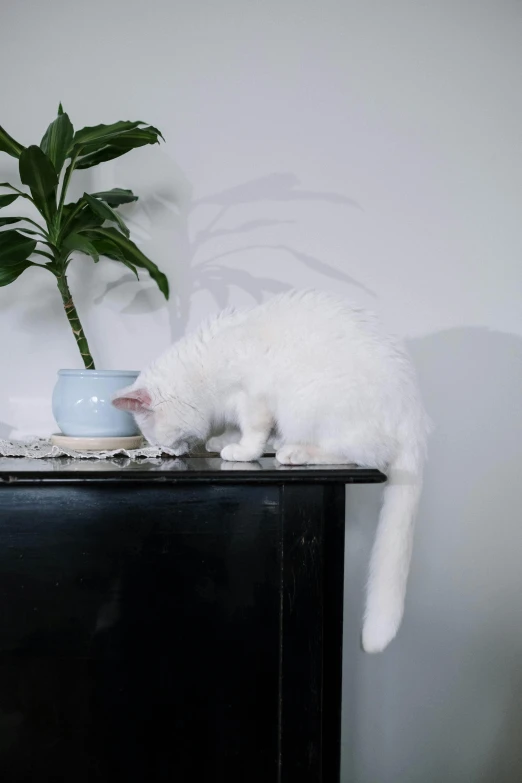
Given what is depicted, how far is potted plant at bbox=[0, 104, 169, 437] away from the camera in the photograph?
1257 mm

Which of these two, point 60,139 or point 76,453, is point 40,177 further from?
point 76,453

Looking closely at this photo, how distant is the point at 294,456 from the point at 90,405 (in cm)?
41

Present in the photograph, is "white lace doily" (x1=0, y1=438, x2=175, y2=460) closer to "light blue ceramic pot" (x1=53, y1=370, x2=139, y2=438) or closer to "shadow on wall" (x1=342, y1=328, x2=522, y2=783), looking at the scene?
"light blue ceramic pot" (x1=53, y1=370, x2=139, y2=438)

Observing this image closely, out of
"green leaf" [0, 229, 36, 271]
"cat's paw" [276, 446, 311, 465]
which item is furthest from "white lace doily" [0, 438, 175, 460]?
"green leaf" [0, 229, 36, 271]

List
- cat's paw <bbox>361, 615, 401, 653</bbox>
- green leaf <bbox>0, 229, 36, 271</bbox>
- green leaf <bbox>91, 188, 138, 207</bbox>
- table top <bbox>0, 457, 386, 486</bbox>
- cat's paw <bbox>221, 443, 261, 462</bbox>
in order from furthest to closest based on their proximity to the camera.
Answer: green leaf <bbox>91, 188, 138, 207</bbox> → green leaf <bbox>0, 229, 36, 271</bbox> → cat's paw <bbox>221, 443, 261, 462</bbox> → cat's paw <bbox>361, 615, 401, 653</bbox> → table top <bbox>0, 457, 386, 486</bbox>

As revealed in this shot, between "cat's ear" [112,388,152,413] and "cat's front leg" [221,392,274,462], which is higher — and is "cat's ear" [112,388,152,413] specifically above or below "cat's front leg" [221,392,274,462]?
above

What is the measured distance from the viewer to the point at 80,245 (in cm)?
126

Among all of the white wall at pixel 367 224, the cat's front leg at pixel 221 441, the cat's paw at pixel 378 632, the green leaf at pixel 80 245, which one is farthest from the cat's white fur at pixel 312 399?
the white wall at pixel 367 224

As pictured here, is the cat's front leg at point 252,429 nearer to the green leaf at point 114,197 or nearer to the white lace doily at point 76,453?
the white lace doily at point 76,453

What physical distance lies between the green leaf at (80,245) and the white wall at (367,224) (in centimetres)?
32

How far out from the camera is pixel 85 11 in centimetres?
163

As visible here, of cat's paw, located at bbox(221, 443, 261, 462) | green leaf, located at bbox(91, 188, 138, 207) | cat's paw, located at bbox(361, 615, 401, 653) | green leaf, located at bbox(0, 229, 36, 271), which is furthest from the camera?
green leaf, located at bbox(91, 188, 138, 207)

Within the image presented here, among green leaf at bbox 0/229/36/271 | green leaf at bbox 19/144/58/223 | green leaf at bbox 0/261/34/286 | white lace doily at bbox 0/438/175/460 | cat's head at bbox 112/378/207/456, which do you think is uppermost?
green leaf at bbox 19/144/58/223

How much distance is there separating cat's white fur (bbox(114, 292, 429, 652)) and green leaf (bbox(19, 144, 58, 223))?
0.39 metres
